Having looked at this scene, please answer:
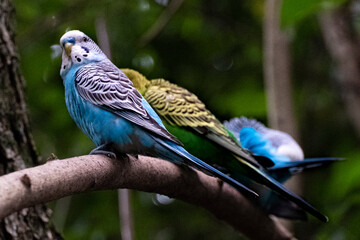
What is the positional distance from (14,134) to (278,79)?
203 centimetres

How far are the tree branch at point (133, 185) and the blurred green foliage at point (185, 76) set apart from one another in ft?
3.27

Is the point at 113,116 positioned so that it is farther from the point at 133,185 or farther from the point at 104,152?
the point at 133,185

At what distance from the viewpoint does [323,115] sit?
480 centimetres

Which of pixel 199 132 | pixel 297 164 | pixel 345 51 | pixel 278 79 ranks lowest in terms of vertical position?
pixel 297 164

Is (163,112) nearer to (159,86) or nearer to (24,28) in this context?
(159,86)

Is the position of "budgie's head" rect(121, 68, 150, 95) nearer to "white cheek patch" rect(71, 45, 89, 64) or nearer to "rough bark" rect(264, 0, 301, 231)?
"white cheek patch" rect(71, 45, 89, 64)

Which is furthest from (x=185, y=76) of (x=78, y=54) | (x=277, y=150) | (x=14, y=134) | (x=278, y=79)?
(x=78, y=54)

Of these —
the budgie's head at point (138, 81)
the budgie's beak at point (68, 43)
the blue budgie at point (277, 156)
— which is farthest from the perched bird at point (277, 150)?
the budgie's beak at point (68, 43)

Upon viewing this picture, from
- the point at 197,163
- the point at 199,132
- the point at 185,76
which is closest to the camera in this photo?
the point at 197,163

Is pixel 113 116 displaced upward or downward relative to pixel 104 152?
upward

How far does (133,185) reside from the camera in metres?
2.03

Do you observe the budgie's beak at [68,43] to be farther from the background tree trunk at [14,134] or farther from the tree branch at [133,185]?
the background tree trunk at [14,134]

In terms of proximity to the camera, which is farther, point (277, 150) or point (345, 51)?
point (345, 51)

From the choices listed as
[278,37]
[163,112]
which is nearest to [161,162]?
[163,112]
